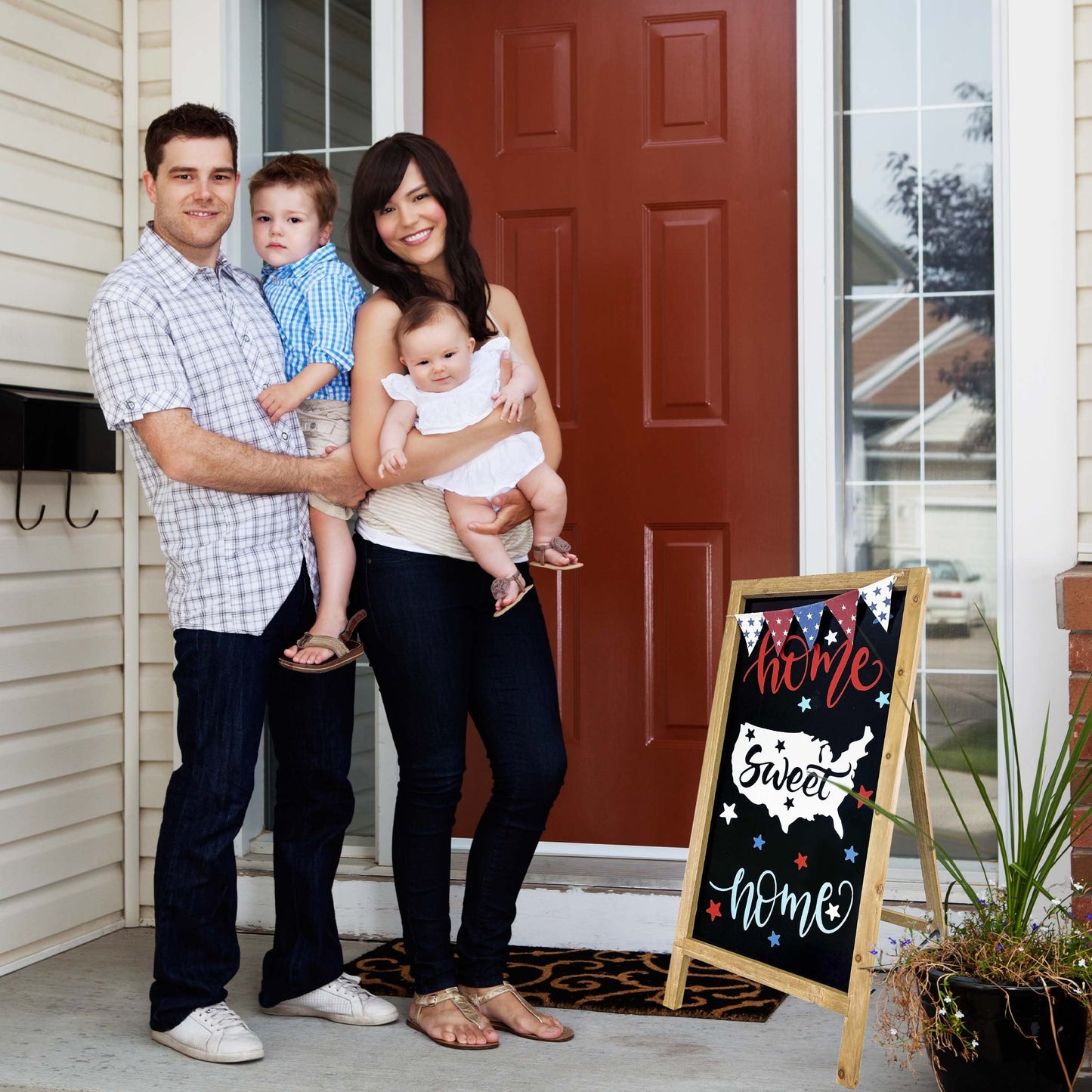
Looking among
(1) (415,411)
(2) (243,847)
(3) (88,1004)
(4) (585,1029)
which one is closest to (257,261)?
(1) (415,411)

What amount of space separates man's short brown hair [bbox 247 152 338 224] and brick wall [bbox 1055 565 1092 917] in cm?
155

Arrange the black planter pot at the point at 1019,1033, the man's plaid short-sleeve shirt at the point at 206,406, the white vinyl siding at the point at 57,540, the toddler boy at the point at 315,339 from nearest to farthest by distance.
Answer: the black planter pot at the point at 1019,1033
the man's plaid short-sleeve shirt at the point at 206,406
the toddler boy at the point at 315,339
the white vinyl siding at the point at 57,540

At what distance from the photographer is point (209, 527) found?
2367mm

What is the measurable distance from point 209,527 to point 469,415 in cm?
52

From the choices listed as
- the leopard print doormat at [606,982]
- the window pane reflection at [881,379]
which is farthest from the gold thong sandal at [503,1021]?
the window pane reflection at [881,379]

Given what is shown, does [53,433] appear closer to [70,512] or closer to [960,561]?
[70,512]

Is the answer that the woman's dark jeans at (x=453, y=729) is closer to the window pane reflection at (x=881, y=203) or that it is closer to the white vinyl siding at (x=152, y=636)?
the white vinyl siding at (x=152, y=636)

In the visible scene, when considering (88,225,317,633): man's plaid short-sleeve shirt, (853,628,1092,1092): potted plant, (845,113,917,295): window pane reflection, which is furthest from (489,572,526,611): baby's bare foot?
(845,113,917,295): window pane reflection

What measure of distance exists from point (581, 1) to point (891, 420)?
4.14 feet

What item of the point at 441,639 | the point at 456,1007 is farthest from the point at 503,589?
the point at 456,1007

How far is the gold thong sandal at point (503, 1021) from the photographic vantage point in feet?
7.95

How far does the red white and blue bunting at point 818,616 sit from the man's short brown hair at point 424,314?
2.52 ft

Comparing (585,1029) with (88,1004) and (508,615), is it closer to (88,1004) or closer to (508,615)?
(508,615)

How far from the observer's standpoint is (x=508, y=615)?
241 cm
